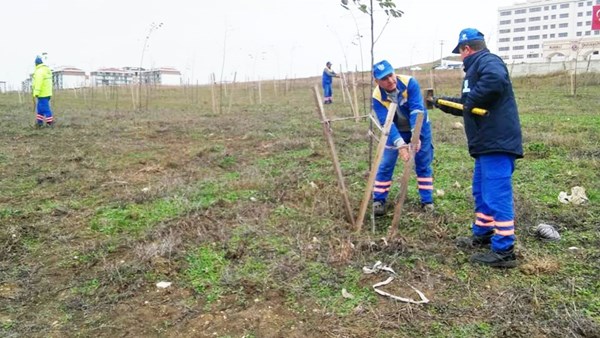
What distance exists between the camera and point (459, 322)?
2514mm

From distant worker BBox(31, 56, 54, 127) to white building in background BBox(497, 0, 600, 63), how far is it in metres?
83.1

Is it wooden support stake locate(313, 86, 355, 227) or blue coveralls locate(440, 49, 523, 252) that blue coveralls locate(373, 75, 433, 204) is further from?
blue coveralls locate(440, 49, 523, 252)

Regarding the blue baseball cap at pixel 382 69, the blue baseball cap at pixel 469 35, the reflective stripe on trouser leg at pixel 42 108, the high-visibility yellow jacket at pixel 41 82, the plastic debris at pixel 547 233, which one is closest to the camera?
the blue baseball cap at pixel 469 35

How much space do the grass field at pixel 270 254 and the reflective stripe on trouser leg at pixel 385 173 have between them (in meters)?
0.25

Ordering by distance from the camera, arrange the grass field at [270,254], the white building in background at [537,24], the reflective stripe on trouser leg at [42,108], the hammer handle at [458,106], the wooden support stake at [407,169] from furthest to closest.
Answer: the white building in background at [537,24] < the reflective stripe on trouser leg at [42,108] < the wooden support stake at [407,169] < the hammer handle at [458,106] < the grass field at [270,254]

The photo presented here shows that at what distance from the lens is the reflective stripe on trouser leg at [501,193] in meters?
3.04

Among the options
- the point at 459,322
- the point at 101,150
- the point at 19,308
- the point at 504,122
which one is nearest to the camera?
the point at 459,322

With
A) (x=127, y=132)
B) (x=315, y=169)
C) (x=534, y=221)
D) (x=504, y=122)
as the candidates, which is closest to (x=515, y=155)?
(x=504, y=122)

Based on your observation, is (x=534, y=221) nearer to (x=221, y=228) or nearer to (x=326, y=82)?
(x=221, y=228)

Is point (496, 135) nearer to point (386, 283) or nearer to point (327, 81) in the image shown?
point (386, 283)

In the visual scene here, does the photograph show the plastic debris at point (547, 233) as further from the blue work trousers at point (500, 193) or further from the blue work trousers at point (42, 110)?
the blue work trousers at point (42, 110)

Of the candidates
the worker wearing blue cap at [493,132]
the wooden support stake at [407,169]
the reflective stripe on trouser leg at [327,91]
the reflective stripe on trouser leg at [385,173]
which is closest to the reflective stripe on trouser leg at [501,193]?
the worker wearing blue cap at [493,132]

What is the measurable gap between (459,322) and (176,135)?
7.69 metres

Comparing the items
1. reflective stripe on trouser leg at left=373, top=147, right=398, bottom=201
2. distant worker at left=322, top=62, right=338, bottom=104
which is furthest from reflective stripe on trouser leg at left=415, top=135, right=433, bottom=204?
distant worker at left=322, top=62, right=338, bottom=104
